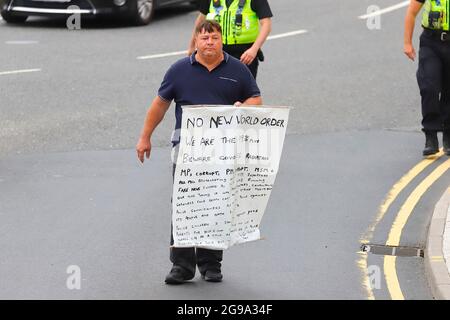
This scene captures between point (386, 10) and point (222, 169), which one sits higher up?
point (386, 10)

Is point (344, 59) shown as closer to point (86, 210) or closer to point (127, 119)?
point (127, 119)

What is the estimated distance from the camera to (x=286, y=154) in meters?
12.5

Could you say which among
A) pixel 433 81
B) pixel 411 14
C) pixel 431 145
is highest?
pixel 411 14

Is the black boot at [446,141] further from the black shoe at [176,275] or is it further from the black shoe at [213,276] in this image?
the black shoe at [176,275]

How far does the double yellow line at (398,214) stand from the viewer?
8.63 m

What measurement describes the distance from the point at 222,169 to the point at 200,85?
Answer: 0.58m

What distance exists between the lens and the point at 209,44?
26.9 ft

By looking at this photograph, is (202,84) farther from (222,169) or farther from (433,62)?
(433,62)

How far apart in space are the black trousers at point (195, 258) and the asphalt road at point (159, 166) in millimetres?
146

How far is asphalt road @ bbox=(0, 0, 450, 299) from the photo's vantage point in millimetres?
8750

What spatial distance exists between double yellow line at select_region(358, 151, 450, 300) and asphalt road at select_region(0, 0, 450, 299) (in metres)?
0.05

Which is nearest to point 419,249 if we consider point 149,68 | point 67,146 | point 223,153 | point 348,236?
point 348,236

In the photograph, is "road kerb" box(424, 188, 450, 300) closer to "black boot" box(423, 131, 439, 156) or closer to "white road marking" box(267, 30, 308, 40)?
"black boot" box(423, 131, 439, 156)

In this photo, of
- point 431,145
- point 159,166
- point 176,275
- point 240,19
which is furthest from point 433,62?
point 176,275
